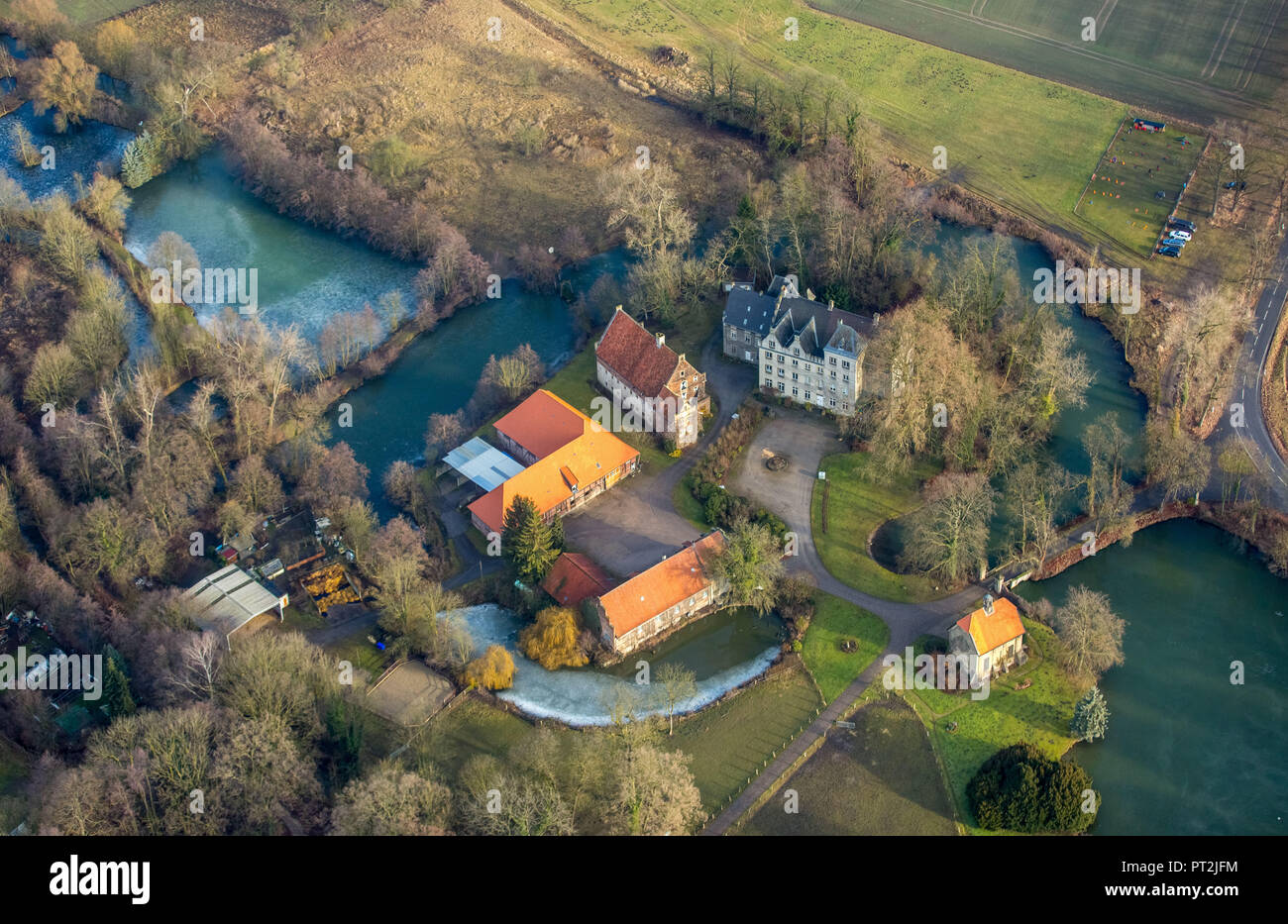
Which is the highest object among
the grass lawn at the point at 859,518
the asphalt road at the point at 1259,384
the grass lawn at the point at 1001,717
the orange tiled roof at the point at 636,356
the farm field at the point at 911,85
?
the farm field at the point at 911,85

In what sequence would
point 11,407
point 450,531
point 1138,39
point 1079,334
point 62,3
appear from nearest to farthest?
point 450,531, point 11,407, point 1079,334, point 1138,39, point 62,3

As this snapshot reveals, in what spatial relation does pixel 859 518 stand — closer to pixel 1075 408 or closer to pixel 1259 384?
pixel 1075 408

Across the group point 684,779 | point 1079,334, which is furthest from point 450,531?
point 1079,334

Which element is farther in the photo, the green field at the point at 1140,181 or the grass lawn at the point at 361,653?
the green field at the point at 1140,181

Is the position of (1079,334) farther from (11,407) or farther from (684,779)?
(11,407)

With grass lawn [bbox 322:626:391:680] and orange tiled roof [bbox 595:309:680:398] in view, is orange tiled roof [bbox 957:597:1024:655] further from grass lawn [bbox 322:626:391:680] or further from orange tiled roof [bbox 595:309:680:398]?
→ grass lawn [bbox 322:626:391:680]

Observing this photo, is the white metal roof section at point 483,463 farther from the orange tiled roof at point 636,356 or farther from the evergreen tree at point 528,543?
the orange tiled roof at point 636,356

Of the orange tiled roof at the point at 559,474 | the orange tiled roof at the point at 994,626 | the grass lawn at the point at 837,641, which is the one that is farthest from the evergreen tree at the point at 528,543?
the orange tiled roof at the point at 994,626
